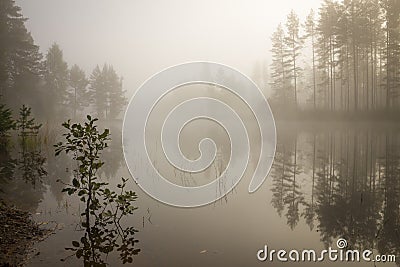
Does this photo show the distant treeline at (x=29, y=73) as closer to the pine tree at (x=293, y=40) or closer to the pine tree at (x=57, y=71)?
the pine tree at (x=57, y=71)

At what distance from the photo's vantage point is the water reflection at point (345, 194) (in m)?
5.37

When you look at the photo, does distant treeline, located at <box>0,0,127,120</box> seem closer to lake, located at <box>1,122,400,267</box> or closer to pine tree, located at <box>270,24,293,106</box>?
lake, located at <box>1,122,400,267</box>

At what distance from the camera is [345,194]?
7.68 metres

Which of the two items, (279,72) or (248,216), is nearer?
(248,216)

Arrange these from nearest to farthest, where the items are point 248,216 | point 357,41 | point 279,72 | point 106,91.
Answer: point 248,216 < point 357,41 < point 279,72 < point 106,91

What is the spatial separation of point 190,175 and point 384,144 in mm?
11603

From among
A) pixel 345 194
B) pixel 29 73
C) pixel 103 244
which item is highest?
pixel 29 73

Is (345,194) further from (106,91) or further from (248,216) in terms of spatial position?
(106,91)

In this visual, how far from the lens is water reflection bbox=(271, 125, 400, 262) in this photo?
17.6ft

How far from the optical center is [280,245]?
16.7 feet

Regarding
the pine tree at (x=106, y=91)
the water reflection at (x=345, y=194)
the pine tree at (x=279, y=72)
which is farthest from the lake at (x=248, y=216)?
the pine tree at (x=106, y=91)

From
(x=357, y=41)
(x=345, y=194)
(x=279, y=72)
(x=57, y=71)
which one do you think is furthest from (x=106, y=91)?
(x=345, y=194)

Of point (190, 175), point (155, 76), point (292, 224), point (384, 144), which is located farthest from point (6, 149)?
point (384, 144)

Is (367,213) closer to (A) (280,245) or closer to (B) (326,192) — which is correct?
(B) (326,192)
